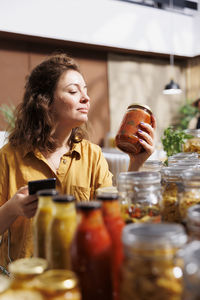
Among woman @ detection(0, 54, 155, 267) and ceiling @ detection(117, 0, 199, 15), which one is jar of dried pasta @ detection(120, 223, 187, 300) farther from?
ceiling @ detection(117, 0, 199, 15)

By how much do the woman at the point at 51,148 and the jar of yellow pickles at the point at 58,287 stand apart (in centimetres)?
86

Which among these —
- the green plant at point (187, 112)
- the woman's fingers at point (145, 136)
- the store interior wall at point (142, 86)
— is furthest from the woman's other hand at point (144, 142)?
the green plant at point (187, 112)

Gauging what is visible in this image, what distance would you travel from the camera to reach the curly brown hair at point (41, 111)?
5.11 ft

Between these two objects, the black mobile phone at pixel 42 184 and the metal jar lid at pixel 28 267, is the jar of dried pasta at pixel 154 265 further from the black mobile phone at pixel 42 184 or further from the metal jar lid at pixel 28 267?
the black mobile phone at pixel 42 184

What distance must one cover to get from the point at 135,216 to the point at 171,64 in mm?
7364

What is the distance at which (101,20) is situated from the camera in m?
6.18

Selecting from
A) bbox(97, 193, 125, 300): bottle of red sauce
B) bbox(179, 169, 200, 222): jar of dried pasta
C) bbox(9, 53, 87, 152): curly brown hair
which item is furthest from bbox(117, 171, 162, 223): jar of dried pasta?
bbox(9, 53, 87, 152): curly brown hair

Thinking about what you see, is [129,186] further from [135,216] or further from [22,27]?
[22,27]

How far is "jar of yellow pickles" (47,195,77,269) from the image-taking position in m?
0.61

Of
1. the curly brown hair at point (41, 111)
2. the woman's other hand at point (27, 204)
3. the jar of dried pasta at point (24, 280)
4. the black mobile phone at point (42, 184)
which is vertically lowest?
the jar of dried pasta at point (24, 280)

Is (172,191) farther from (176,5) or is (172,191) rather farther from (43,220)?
(176,5)

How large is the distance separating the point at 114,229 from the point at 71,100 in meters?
0.97

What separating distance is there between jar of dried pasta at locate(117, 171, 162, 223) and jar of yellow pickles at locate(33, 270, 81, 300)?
0.32 metres

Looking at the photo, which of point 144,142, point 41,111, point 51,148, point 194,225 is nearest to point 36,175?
point 51,148
